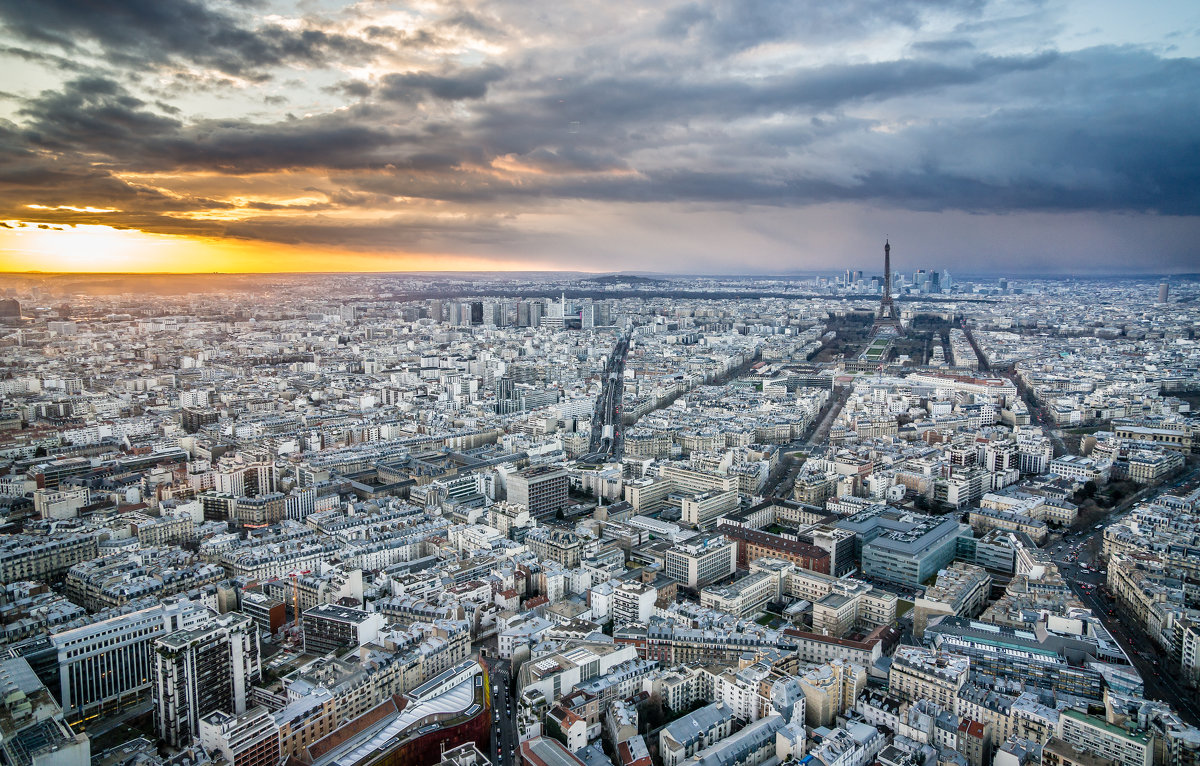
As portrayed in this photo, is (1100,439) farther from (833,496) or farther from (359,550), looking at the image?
(359,550)

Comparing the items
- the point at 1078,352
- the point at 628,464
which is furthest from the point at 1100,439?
the point at 1078,352

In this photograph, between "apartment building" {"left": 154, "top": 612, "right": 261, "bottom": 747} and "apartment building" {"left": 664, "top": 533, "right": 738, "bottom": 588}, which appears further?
"apartment building" {"left": 664, "top": 533, "right": 738, "bottom": 588}

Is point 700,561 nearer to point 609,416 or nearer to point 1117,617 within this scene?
point 1117,617

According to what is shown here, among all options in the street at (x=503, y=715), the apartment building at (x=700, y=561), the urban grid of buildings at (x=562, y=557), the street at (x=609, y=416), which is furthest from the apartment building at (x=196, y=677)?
the street at (x=609, y=416)

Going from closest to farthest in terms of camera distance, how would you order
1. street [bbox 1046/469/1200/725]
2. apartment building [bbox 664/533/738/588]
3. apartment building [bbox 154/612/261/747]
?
apartment building [bbox 154/612/261/747] → street [bbox 1046/469/1200/725] → apartment building [bbox 664/533/738/588]

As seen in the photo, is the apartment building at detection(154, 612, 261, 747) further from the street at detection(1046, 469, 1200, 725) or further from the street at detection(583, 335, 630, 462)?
the street at detection(583, 335, 630, 462)

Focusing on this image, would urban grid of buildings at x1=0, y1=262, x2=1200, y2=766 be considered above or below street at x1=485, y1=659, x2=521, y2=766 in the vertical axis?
above

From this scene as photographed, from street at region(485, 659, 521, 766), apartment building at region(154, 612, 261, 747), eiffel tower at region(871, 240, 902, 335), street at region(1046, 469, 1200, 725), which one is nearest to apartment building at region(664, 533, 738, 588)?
street at region(485, 659, 521, 766)

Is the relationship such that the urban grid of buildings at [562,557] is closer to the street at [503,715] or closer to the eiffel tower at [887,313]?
the street at [503,715]

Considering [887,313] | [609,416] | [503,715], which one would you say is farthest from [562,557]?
[887,313]

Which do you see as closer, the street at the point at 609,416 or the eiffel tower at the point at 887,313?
the street at the point at 609,416
